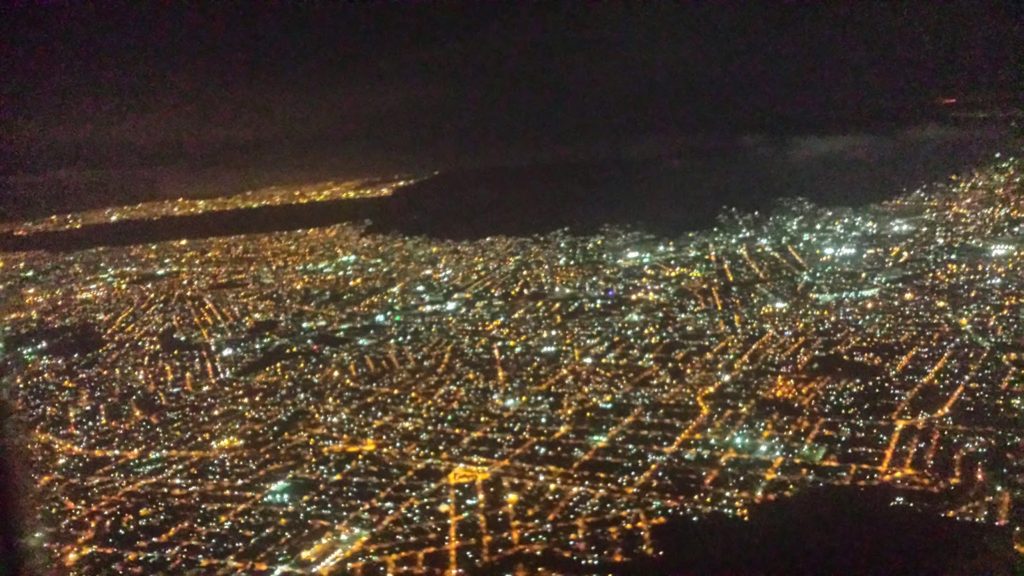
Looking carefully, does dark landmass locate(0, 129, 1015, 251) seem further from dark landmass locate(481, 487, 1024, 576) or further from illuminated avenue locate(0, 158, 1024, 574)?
dark landmass locate(481, 487, 1024, 576)

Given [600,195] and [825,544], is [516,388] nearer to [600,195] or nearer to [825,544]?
[825,544]

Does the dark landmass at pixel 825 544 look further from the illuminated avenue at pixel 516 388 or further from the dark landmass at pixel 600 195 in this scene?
the dark landmass at pixel 600 195

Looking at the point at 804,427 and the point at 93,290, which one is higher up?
the point at 93,290

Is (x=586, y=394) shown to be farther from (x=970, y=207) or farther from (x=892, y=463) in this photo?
(x=970, y=207)

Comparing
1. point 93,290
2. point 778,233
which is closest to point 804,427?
point 778,233

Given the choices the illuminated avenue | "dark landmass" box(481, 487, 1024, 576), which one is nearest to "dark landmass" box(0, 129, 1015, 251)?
the illuminated avenue

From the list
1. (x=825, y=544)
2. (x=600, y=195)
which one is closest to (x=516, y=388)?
(x=825, y=544)

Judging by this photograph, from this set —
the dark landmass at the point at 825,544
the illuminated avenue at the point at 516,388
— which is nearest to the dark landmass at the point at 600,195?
the illuminated avenue at the point at 516,388

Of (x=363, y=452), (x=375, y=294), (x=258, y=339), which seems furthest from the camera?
(x=375, y=294)
